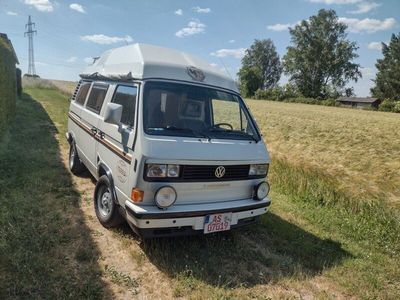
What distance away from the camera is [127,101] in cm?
448

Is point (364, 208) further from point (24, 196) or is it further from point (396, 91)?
point (396, 91)

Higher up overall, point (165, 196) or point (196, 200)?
point (165, 196)

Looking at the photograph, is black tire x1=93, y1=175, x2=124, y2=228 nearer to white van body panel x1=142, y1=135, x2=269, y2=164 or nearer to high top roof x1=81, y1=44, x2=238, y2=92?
white van body panel x1=142, y1=135, x2=269, y2=164

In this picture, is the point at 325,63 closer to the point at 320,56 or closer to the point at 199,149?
the point at 320,56

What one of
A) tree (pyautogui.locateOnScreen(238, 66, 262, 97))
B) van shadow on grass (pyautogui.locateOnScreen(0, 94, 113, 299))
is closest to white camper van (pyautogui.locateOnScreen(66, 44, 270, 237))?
van shadow on grass (pyautogui.locateOnScreen(0, 94, 113, 299))

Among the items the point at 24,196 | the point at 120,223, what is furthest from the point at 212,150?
the point at 24,196

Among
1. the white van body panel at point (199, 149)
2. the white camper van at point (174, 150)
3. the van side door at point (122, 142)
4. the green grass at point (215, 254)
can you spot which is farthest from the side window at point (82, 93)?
the white van body panel at point (199, 149)

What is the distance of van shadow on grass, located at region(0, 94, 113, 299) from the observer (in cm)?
333

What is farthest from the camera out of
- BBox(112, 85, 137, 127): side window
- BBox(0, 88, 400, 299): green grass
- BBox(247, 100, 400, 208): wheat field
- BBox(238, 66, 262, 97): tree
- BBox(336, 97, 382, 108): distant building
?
BBox(238, 66, 262, 97): tree

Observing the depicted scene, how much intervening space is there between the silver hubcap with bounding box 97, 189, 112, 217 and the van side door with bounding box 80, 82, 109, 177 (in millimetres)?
696

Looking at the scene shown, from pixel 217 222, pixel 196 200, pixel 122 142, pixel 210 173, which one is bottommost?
pixel 217 222

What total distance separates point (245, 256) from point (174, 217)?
1.30 m

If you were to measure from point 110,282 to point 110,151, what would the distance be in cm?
179

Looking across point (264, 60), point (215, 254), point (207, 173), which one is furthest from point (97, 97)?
point (264, 60)
